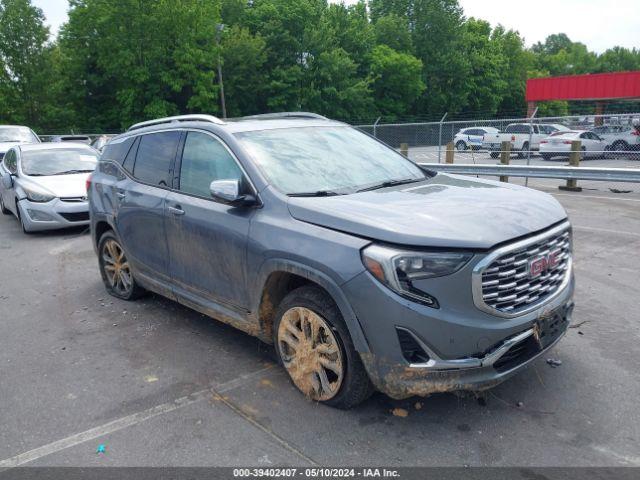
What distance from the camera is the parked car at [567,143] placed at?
53.2ft

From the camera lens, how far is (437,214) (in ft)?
10.7

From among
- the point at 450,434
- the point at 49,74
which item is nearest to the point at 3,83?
the point at 49,74

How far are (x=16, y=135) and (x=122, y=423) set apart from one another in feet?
54.4

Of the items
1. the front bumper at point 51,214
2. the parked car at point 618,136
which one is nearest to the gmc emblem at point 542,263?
the front bumper at point 51,214

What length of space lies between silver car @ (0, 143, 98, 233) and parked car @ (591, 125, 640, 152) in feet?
43.1

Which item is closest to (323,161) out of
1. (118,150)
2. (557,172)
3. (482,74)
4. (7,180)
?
(118,150)

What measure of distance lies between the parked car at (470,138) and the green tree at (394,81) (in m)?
35.6

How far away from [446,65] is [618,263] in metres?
61.8

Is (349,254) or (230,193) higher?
(230,193)

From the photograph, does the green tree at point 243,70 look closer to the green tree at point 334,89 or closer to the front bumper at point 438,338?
the green tree at point 334,89

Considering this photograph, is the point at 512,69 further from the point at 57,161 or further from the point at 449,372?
the point at 449,372

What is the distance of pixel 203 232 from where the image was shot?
165 inches

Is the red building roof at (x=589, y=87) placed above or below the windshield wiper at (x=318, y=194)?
above

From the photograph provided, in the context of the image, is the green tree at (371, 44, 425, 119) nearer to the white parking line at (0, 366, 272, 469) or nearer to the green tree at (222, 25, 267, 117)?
the green tree at (222, 25, 267, 117)
